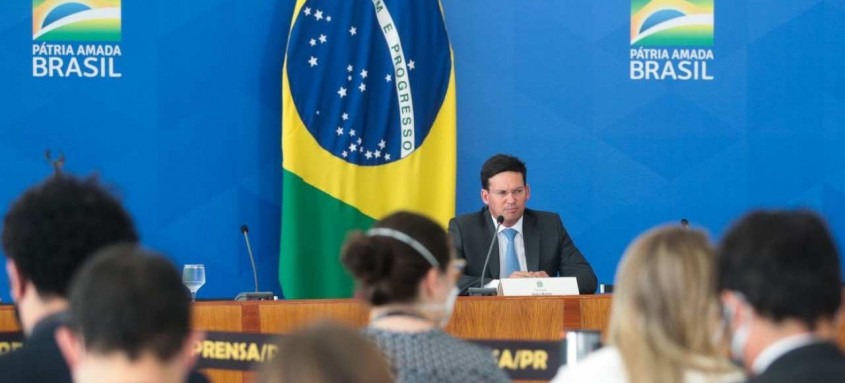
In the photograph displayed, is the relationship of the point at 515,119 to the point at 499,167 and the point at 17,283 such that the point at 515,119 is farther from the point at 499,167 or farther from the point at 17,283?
the point at 17,283

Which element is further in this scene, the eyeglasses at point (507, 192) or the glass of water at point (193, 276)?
the eyeglasses at point (507, 192)

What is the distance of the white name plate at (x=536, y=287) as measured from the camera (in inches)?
200

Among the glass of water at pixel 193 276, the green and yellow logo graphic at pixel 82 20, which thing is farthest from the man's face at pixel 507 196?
the green and yellow logo graphic at pixel 82 20

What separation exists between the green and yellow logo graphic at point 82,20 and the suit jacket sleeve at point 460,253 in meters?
2.16

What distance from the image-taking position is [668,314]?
209 centimetres

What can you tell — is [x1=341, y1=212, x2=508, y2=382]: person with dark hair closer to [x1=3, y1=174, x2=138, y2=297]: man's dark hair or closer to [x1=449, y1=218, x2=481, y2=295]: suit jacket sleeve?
[x1=3, y1=174, x2=138, y2=297]: man's dark hair

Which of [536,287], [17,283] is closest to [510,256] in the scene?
[536,287]

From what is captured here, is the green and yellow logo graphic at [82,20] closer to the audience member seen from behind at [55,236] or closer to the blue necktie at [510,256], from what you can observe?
the blue necktie at [510,256]

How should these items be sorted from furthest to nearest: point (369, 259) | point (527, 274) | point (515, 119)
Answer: point (515, 119) → point (527, 274) → point (369, 259)

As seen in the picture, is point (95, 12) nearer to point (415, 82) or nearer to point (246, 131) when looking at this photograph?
point (246, 131)

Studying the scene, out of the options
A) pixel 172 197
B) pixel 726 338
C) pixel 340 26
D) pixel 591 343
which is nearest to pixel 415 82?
pixel 340 26

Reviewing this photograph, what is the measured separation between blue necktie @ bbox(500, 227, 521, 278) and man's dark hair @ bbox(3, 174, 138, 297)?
13.1ft

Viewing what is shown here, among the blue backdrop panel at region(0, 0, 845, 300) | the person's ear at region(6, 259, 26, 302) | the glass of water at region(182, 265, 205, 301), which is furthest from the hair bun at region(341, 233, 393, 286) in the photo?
the blue backdrop panel at region(0, 0, 845, 300)

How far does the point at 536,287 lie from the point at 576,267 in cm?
92
